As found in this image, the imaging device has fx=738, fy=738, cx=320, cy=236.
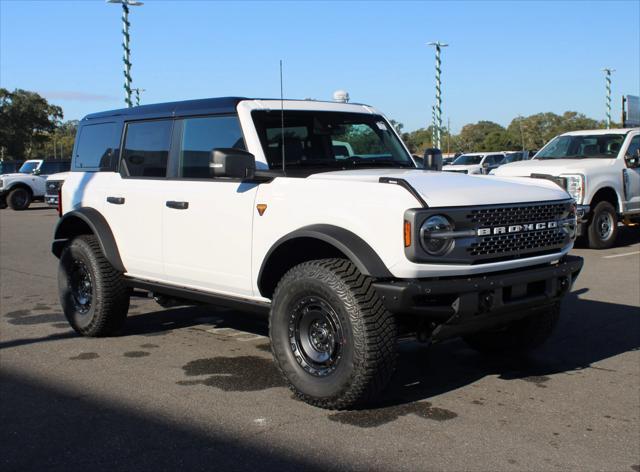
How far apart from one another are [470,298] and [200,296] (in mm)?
2153

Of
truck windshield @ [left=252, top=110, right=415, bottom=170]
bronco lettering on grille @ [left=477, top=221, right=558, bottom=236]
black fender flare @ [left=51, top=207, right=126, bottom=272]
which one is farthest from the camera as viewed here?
black fender flare @ [left=51, top=207, right=126, bottom=272]

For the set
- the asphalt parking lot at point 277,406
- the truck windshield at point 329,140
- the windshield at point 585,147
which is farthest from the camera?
the windshield at point 585,147

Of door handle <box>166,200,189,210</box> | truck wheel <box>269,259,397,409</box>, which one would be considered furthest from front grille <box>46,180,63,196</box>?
truck wheel <box>269,259,397,409</box>

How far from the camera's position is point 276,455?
3773 mm

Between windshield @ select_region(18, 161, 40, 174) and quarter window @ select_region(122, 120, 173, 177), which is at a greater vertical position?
windshield @ select_region(18, 161, 40, 174)

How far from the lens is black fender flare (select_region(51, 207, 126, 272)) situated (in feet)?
20.0

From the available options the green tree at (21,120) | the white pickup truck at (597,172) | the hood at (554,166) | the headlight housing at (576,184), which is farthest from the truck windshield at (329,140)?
the green tree at (21,120)

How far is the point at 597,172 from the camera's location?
1240 centimetres

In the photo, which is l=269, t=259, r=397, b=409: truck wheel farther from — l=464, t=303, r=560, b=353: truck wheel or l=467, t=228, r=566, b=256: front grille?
l=464, t=303, r=560, b=353: truck wheel

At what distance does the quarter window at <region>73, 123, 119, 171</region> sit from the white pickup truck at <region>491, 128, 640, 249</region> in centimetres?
759

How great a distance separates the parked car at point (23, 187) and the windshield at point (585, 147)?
66.9 feet

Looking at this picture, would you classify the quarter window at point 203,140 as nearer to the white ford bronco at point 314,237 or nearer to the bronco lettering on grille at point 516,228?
the white ford bronco at point 314,237

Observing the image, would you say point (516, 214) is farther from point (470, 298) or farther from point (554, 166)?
point (554, 166)

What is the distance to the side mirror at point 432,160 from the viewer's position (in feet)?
20.3
